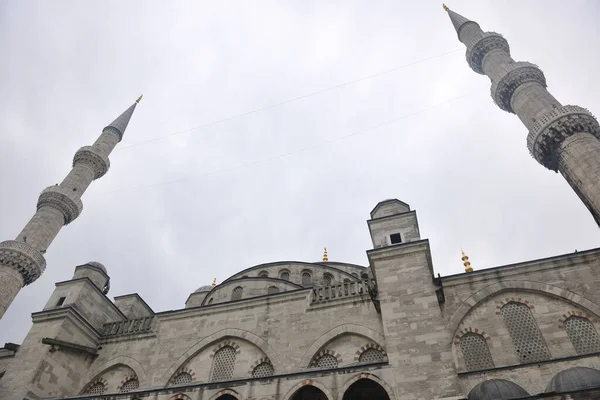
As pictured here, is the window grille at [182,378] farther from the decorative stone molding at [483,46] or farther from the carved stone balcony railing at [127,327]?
the decorative stone molding at [483,46]

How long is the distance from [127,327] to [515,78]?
17957mm

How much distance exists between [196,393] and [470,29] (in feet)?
66.7

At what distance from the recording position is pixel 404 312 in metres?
10.3

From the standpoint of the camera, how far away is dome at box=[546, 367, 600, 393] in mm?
7867

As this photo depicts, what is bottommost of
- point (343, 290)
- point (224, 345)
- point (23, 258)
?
point (224, 345)

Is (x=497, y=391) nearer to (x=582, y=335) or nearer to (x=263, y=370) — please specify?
(x=582, y=335)

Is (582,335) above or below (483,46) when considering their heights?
below

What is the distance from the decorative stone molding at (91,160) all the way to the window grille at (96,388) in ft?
34.9

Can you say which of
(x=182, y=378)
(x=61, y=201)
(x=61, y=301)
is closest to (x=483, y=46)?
(x=182, y=378)

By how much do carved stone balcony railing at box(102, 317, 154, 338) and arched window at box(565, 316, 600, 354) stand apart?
1281 cm

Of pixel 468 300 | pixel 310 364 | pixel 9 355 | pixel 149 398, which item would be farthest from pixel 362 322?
pixel 9 355

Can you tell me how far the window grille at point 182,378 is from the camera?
43.3 feet

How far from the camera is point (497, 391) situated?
8.56m

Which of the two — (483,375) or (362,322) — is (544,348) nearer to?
(483,375)
